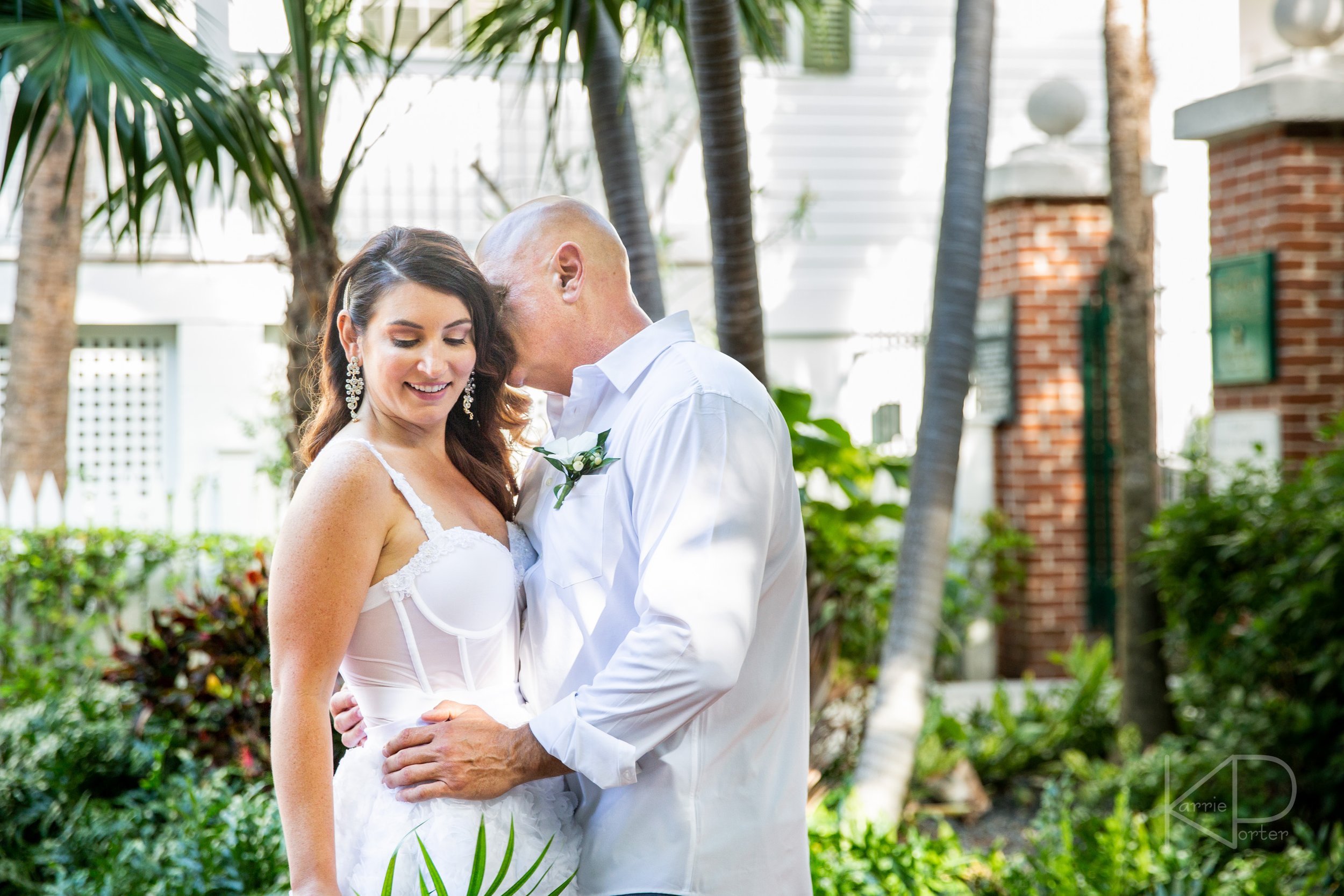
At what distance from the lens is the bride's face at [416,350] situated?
2.29 metres

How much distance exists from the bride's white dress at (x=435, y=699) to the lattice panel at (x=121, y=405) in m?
11.0

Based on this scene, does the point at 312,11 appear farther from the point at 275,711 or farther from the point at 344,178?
the point at 275,711

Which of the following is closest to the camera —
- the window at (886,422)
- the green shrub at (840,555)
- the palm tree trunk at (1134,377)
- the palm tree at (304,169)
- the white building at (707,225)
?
the palm tree at (304,169)

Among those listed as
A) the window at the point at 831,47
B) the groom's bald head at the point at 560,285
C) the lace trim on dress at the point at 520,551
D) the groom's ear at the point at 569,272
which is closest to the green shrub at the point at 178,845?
the lace trim on dress at the point at 520,551

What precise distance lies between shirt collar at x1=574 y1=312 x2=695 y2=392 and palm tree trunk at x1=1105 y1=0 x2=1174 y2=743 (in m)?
4.22

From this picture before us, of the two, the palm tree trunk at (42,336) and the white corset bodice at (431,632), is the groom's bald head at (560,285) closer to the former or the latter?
the white corset bodice at (431,632)

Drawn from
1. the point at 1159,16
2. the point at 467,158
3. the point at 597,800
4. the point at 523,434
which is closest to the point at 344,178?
the point at 523,434

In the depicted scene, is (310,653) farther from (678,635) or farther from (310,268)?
(310,268)

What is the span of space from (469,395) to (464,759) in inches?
29.0

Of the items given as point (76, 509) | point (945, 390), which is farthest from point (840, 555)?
point (76, 509)

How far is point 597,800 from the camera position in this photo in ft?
7.42

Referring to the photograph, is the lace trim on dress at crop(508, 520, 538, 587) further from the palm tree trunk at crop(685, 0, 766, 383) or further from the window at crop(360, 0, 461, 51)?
the window at crop(360, 0, 461, 51)

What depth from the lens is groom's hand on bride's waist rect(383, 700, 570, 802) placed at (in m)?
2.14

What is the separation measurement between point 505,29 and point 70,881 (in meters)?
3.44
